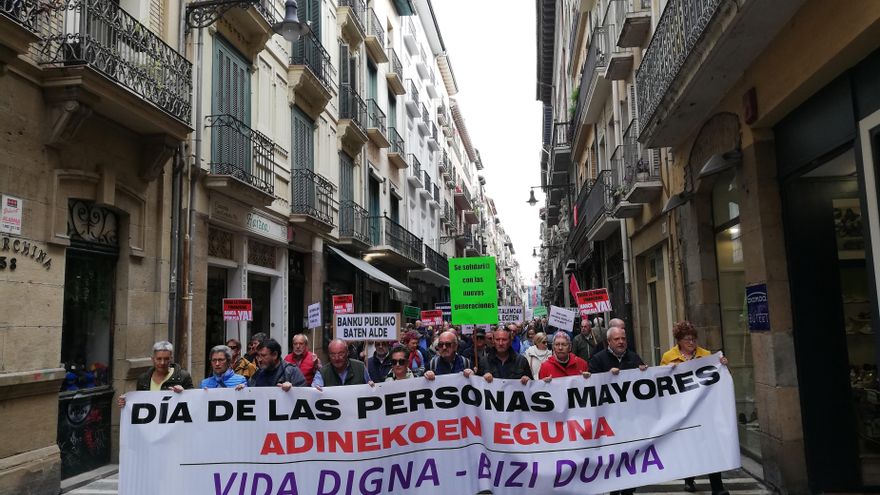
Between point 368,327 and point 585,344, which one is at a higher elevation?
point 368,327

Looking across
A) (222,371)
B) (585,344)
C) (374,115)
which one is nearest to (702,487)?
(585,344)

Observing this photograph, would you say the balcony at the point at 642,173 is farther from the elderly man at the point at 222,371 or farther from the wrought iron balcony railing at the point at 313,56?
the wrought iron balcony railing at the point at 313,56

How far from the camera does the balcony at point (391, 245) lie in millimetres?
22484

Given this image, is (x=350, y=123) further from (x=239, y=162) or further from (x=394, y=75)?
(x=394, y=75)

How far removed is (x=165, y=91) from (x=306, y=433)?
20.9 ft

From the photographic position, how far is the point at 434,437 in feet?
17.4

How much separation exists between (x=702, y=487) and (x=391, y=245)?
708 inches

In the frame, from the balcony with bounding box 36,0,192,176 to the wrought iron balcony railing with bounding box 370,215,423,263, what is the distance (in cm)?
1314

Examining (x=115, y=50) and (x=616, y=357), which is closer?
(x=616, y=357)

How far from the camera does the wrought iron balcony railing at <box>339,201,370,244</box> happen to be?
1955 centimetres

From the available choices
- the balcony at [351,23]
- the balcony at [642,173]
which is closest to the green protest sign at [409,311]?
the balcony at [351,23]

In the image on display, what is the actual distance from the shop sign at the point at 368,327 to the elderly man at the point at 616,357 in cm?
451

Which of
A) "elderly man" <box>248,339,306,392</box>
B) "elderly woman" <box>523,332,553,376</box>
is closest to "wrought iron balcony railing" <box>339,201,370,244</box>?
"elderly woman" <box>523,332,553,376</box>

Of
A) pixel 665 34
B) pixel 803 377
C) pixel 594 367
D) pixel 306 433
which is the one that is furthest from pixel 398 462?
pixel 665 34
